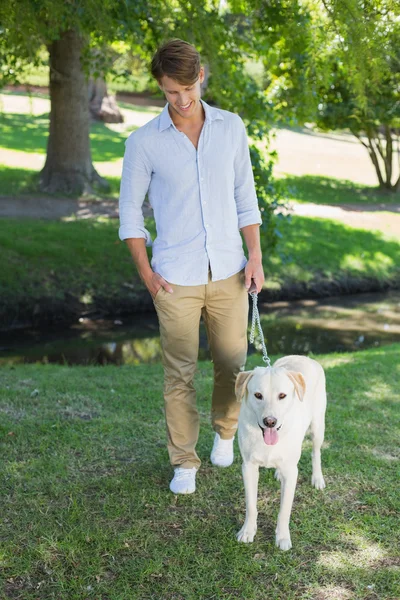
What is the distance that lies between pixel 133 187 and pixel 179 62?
0.72m

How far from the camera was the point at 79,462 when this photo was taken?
183 inches

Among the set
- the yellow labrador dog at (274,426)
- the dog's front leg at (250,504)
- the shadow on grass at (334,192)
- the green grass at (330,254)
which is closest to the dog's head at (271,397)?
the yellow labrador dog at (274,426)

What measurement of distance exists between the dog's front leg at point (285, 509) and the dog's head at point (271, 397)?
0.31 metres

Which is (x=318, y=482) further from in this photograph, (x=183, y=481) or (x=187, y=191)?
(x=187, y=191)

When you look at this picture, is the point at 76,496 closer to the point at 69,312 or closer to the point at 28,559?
the point at 28,559

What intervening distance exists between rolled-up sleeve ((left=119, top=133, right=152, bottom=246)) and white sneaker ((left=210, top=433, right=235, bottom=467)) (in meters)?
1.44

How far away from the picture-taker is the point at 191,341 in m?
4.19

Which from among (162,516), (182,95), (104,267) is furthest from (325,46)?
(104,267)

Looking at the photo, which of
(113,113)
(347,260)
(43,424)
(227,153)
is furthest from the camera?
(113,113)

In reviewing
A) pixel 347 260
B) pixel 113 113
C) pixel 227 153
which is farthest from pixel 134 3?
pixel 113 113

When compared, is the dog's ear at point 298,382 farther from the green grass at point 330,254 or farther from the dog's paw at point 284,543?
the green grass at point 330,254

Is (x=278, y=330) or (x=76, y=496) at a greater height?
(x=76, y=496)

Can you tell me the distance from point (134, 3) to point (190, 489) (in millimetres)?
4851

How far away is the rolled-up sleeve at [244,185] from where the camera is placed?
160 inches
